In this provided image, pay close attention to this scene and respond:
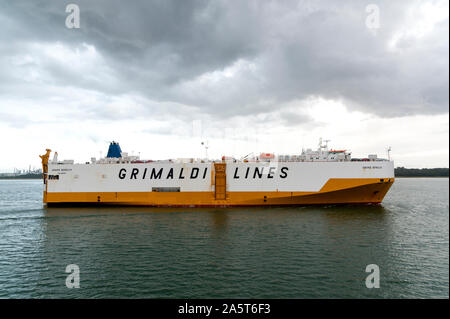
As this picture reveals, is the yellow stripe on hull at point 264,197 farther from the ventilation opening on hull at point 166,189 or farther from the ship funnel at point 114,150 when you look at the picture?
the ship funnel at point 114,150

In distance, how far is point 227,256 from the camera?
1449cm

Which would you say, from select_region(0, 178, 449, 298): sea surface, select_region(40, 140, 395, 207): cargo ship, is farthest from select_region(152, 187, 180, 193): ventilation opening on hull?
select_region(0, 178, 449, 298): sea surface

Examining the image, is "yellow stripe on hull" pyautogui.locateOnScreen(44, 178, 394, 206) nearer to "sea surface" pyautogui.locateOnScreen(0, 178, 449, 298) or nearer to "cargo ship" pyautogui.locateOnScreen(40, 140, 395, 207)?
"cargo ship" pyautogui.locateOnScreen(40, 140, 395, 207)

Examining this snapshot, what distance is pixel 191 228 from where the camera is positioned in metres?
20.9

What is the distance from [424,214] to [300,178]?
46.2 feet

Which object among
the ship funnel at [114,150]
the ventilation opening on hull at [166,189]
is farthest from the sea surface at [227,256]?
the ship funnel at [114,150]

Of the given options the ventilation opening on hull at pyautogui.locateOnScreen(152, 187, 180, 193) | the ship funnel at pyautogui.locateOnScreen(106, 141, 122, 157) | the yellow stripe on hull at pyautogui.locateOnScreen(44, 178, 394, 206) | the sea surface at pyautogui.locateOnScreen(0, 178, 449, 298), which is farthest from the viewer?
the ship funnel at pyautogui.locateOnScreen(106, 141, 122, 157)

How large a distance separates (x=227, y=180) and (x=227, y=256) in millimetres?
17633

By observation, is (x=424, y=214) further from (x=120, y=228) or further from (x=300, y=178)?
(x=120, y=228)

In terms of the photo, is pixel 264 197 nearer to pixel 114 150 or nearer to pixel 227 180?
pixel 227 180

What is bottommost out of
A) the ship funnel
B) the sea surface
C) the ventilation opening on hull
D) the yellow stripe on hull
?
the sea surface

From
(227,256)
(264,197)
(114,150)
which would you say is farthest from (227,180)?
(114,150)

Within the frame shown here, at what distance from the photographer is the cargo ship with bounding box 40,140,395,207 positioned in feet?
99.7
